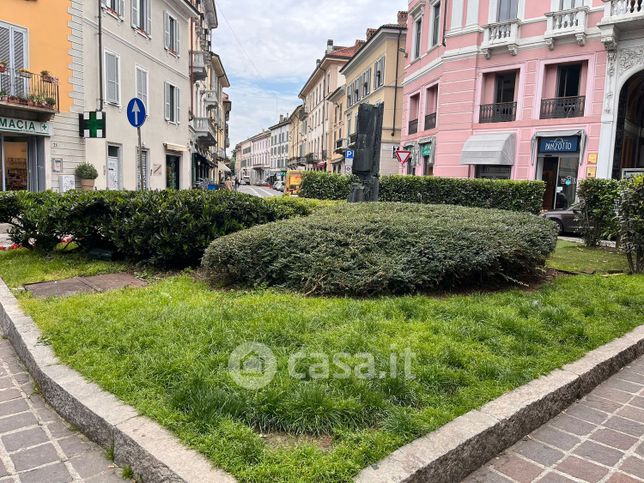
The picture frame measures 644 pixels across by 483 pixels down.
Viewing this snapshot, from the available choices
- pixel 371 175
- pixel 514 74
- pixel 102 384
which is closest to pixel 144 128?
pixel 371 175

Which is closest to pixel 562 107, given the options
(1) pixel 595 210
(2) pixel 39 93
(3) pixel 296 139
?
(1) pixel 595 210

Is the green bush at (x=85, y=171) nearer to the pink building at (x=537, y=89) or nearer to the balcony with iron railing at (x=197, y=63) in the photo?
the balcony with iron railing at (x=197, y=63)

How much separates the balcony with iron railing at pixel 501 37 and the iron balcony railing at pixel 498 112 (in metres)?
2.14

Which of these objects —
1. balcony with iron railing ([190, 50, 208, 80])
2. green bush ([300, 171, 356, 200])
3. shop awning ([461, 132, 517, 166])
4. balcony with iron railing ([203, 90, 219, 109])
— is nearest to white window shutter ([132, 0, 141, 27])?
balcony with iron railing ([190, 50, 208, 80])

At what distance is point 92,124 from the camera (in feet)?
57.2

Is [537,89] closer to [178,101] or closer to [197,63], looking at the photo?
[178,101]

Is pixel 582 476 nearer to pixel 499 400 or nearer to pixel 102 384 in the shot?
pixel 499 400

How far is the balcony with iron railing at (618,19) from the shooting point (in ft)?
57.3

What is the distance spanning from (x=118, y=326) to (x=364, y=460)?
2501 mm

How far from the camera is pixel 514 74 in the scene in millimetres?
22031

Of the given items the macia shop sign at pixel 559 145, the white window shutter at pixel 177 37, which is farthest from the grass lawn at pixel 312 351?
the white window shutter at pixel 177 37

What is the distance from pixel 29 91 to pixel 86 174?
10.4 ft

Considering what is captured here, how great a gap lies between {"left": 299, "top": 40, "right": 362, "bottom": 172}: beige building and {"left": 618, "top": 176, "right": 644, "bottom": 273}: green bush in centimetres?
4277

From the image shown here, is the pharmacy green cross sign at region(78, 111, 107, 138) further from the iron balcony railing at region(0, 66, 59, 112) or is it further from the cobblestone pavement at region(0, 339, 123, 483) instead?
the cobblestone pavement at region(0, 339, 123, 483)
